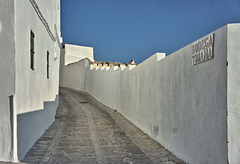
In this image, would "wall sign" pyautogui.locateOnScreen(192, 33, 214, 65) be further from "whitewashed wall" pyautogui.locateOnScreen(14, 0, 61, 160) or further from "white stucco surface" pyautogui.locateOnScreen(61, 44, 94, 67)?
"white stucco surface" pyautogui.locateOnScreen(61, 44, 94, 67)

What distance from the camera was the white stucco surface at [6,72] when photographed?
13.7 feet

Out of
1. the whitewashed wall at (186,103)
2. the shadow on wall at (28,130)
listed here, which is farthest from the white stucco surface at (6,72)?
the whitewashed wall at (186,103)

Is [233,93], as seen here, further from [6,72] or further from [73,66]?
[73,66]

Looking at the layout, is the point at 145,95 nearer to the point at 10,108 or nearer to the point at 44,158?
the point at 44,158

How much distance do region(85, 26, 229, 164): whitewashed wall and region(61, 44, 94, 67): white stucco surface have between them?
22.7 m

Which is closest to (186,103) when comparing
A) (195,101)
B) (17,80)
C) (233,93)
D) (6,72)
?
(195,101)

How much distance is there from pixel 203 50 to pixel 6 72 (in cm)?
377

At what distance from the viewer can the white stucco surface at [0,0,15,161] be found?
4.16 metres

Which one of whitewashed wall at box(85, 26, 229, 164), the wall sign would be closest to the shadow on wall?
whitewashed wall at box(85, 26, 229, 164)

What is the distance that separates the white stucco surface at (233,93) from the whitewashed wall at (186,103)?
0.08 meters

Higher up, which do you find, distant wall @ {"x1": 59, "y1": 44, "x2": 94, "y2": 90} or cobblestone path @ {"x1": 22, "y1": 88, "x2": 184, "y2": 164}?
distant wall @ {"x1": 59, "y1": 44, "x2": 94, "y2": 90}

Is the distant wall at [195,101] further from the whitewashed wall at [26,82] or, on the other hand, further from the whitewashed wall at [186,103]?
the whitewashed wall at [26,82]

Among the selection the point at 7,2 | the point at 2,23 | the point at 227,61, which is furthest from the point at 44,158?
the point at 227,61

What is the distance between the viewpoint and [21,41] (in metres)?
5.00
